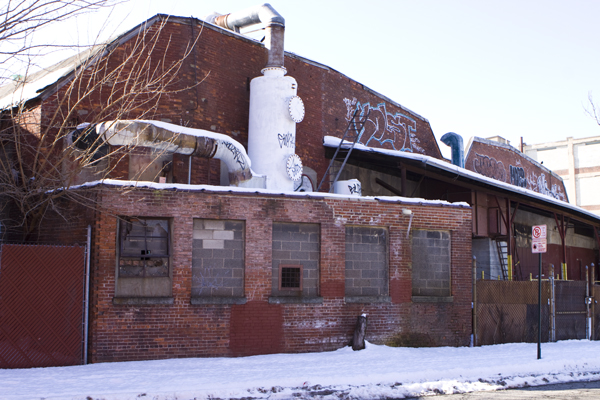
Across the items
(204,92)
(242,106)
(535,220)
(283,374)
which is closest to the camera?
(283,374)

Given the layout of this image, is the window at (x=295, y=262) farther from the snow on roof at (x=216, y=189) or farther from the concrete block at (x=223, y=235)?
the concrete block at (x=223, y=235)

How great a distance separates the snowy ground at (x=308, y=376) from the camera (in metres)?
9.46

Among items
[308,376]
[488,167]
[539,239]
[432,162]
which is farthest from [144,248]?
[488,167]

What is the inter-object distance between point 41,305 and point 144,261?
2153 millimetres

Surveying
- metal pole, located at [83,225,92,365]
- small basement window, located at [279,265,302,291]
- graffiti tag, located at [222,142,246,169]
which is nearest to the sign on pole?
small basement window, located at [279,265,302,291]

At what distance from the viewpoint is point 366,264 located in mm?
14711

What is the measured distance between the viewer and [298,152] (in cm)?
1997

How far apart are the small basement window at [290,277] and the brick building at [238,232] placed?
0.03m

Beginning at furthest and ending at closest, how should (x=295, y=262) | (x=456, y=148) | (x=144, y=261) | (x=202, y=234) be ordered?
(x=456, y=148), (x=295, y=262), (x=202, y=234), (x=144, y=261)

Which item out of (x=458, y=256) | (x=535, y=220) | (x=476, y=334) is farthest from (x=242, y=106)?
(x=535, y=220)

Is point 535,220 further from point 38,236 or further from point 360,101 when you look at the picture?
point 38,236

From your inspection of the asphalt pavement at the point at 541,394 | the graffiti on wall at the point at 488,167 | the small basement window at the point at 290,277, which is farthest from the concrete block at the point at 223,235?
the graffiti on wall at the point at 488,167

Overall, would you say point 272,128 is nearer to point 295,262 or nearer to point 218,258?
point 295,262

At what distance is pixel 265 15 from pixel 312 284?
9.29 m
